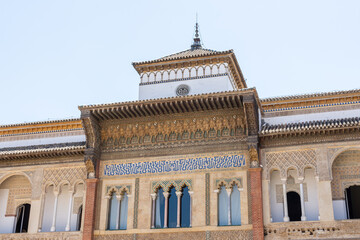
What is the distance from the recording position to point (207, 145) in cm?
1463

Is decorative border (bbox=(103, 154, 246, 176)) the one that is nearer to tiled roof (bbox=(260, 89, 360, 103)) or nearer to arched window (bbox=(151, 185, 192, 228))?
arched window (bbox=(151, 185, 192, 228))

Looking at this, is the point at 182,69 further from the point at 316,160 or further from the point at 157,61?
the point at 316,160

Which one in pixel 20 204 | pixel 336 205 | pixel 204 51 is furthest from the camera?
pixel 204 51

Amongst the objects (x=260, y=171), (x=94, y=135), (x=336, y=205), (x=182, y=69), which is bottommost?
(x=336, y=205)

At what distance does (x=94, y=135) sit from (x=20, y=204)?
365 centimetres

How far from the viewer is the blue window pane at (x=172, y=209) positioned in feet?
47.2

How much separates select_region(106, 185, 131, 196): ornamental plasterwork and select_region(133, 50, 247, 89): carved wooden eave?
4.55 metres

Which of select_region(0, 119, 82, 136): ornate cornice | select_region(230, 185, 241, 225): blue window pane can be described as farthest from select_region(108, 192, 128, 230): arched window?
select_region(0, 119, 82, 136): ornate cornice

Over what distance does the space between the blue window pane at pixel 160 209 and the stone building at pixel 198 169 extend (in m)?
0.03

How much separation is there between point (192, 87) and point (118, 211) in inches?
189

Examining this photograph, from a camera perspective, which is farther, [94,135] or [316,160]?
[94,135]

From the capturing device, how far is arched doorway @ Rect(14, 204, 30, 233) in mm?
16453

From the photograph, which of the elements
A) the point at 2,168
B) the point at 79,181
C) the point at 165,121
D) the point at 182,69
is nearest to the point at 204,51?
the point at 182,69

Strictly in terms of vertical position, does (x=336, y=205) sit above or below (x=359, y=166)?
below
